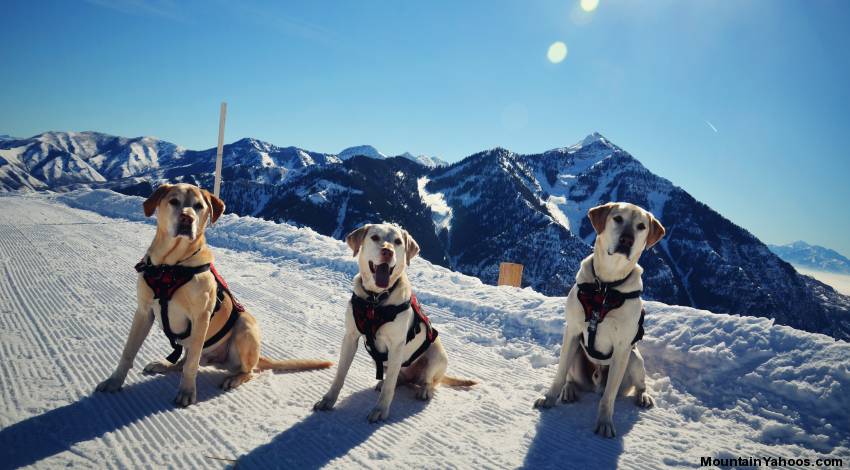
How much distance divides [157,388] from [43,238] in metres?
10.4

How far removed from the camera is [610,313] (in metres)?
3.70

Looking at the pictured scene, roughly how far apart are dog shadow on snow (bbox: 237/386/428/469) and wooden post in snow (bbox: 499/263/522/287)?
212 inches

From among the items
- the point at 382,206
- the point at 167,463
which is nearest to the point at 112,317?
the point at 167,463

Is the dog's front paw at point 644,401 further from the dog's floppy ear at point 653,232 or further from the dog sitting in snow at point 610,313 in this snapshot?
the dog's floppy ear at point 653,232

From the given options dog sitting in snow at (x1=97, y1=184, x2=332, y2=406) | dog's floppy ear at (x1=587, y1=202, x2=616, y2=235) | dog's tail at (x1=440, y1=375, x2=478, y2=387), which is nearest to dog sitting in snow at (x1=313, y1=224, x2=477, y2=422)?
dog's tail at (x1=440, y1=375, x2=478, y2=387)

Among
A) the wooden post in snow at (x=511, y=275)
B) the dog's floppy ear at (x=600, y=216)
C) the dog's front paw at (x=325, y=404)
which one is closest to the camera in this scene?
the dog's front paw at (x=325, y=404)

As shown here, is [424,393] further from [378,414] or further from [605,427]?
[605,427]

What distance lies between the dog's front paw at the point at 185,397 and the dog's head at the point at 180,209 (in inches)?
49.7

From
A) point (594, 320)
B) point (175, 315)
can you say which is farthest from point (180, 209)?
point (594, 320)

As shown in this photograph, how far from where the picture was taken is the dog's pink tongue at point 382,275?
3.44 m

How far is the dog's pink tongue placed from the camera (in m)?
3.44

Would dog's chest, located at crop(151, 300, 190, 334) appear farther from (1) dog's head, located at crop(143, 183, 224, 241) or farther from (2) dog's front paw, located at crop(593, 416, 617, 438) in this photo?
(2) dog's front paw, located at crop(593, 416, 617, 438)

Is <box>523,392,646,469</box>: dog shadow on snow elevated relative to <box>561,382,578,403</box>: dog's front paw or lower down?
lower down

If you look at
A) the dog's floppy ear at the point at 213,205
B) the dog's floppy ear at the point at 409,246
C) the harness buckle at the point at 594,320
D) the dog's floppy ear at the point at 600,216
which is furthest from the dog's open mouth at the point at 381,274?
the dog's floppy ear at the point at 600,216
